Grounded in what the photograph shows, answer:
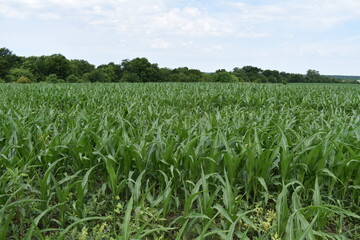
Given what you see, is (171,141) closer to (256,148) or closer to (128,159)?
(128,159)

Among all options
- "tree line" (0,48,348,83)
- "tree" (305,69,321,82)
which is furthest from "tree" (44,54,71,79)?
"tree" (305,69,321,82)

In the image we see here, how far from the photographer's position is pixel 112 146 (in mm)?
2734

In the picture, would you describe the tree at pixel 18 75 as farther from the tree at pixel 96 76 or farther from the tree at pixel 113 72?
the tree at pixel 113 72

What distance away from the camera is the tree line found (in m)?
55.7

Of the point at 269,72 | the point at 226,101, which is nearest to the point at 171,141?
the point at 226,101

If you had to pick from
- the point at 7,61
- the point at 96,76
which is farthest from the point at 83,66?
the point at 96,76

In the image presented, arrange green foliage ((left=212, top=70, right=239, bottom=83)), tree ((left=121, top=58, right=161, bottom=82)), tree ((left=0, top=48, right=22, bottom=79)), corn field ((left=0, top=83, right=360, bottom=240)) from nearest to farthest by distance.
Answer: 1. corn field ((left=0, top=83, right=360, bottom=240))
2. green foliage ((left=212, top=70, right=239, bottom=83))
3. tree ((left=0, top=48, right=22, bottom=79))
4. tree ((left=121, top=58, right=161, bottom=82))

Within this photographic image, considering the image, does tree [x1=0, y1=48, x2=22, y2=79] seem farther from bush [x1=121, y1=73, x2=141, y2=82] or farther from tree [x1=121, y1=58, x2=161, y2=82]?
tree [x1=121, y1=58, x2=161, y2=82]

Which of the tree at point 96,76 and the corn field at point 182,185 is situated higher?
the tree at point 96,76

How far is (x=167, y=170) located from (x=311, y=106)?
18.7 ft

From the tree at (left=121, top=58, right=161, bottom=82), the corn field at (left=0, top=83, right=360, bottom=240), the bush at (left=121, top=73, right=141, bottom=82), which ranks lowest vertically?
the corn field at (left=0, top=83, right=360, bottom=240)

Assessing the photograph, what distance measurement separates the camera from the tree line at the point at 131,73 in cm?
5566

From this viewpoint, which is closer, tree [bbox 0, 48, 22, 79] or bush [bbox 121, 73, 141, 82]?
bush [bbox 121, 73, 141, 82]

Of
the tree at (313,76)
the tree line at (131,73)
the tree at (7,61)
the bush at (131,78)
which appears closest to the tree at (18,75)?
the tree line at (131,73)
